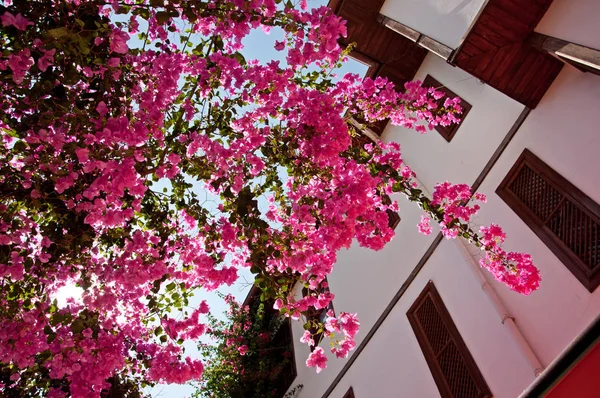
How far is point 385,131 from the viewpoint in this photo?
29.9 feet

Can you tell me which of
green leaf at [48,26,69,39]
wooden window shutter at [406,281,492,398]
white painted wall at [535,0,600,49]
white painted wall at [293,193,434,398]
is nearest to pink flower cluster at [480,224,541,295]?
wooden window shutter at [406,281,492,398]

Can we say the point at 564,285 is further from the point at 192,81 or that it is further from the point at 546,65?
the point at 192,81

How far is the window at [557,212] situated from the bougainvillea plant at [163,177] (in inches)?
18.4

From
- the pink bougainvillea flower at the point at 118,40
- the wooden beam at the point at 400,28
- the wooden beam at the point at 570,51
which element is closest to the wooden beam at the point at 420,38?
the wooden beam at the point at 400,28

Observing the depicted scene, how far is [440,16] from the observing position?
6.00 m

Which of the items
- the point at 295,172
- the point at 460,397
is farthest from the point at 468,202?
the point at 295,172

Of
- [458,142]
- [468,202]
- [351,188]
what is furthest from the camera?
[458,142]

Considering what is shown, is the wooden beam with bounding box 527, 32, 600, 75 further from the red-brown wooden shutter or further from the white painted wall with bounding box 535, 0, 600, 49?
the red-brown wooden shutter

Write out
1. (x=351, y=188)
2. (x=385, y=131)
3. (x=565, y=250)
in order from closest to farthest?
(x=351, y=188) → (x=565, y=250) → (x=385, y=131)

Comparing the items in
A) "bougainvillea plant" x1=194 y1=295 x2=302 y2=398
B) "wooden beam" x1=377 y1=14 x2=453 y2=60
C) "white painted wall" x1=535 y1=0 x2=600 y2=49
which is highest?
"white painted wall" x1=535 y1=0 x2=600 y2=49

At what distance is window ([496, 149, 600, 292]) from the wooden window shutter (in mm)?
1730

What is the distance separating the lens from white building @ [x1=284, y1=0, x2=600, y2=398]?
424 centimetres

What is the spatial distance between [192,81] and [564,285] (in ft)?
14.8

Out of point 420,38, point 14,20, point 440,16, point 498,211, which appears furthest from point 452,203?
point 14,20
